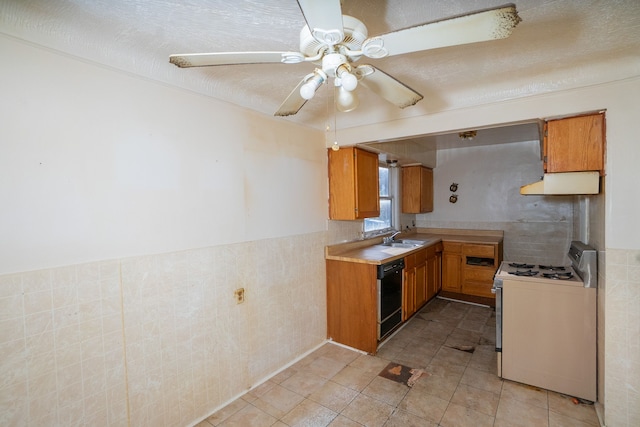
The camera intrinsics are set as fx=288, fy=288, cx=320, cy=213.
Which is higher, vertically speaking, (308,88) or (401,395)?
(308,88)

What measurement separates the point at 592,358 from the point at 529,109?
1874 mm

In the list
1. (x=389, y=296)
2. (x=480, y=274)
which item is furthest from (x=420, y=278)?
(x=480, y=274)

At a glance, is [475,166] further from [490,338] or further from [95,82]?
[95,82]

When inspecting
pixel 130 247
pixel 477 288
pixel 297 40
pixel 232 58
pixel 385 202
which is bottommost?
pixel 477 288

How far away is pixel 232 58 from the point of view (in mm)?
1147

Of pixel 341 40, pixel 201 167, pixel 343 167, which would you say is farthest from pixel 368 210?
pixel 341 40

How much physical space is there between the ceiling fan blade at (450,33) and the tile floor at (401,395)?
221cm

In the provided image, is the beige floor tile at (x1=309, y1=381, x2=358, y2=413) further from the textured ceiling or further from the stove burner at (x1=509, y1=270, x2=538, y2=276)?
the textured ceiling

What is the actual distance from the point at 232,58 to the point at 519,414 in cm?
280

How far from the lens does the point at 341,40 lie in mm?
1000

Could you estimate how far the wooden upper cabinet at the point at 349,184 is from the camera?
9.94ft

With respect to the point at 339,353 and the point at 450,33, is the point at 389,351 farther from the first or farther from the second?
the point at 450,33

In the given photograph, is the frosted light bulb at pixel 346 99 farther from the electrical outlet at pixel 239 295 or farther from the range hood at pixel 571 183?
the range hood at pixel 571 183

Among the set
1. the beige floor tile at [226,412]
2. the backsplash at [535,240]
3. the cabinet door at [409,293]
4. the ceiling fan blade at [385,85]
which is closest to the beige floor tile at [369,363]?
the cabinet door at [409,293]
